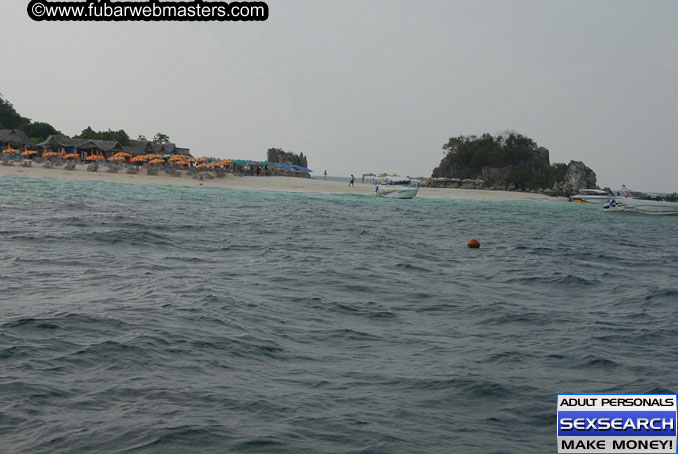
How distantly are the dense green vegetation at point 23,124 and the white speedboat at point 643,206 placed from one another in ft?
273

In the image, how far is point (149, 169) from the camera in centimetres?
7244

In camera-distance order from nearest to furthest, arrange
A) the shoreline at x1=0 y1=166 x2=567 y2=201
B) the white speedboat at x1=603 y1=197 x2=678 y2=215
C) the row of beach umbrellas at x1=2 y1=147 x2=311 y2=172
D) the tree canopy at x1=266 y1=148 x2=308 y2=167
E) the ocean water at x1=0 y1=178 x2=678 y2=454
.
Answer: the ocean water at x1=0 y1=178 x2=678 y2=454
the white speedboat at x1=603 y1=197 x2=678 y2=215
the shoreline at x1=0 y1=166 x2=567 y2=201
the row of beach umbrellas at x1=2 y1=147 x2=311 y2=172
the tree canopy at x1=266 y1=148 x2=308 y2=167

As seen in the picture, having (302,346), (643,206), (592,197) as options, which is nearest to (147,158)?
(643,206)

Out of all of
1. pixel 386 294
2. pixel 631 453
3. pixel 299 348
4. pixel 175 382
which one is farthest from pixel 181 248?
pixel 631 453

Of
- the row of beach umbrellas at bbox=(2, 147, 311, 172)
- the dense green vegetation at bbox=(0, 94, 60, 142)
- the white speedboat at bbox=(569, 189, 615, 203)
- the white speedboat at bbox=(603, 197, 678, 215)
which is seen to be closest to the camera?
the white speedboat at bbox=(603, 197, 678, 215)

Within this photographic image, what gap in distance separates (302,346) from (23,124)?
353 feet

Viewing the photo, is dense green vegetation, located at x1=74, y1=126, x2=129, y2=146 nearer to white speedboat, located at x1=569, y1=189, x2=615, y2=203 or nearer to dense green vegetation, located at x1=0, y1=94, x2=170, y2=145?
dense green vegetation, located at x1=0, y1=94, x2=170, y2=145

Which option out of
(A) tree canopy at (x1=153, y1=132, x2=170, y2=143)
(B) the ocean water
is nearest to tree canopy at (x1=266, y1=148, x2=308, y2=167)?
(A) tree canopy at (x1=153, y1=132, x2=170, y2=143)

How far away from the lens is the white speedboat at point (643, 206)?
6166 cm

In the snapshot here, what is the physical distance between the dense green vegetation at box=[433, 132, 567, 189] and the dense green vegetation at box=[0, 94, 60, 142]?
266 feet

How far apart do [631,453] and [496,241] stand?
2308 centimetres

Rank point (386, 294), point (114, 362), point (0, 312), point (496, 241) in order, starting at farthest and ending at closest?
point (496, 241)
point (386, 294)
point (0, 312)
point (114, 362)

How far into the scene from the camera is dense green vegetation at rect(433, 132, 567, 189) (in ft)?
401

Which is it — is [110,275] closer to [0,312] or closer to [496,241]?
[0,312]
